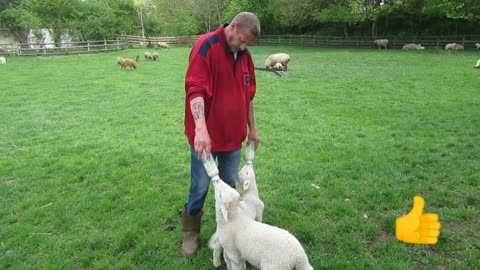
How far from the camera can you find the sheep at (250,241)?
2.84 meters

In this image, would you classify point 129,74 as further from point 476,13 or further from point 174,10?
point 174,10

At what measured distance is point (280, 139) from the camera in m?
7.81

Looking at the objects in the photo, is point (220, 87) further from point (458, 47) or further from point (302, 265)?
point (458, 47)

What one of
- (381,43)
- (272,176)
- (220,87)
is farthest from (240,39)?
(381,43)

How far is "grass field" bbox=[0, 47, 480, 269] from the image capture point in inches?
156

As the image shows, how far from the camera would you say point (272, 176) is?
19.3 ft

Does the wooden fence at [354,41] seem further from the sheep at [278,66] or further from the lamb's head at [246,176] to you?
the lamb's head at [246,176]

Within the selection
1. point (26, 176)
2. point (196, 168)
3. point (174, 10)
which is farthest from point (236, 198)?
point (174, 10)

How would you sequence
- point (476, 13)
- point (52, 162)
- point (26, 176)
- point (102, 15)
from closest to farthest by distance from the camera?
point (26, 176) < point (52, 162) < point (476, 13) < point (102, 15)

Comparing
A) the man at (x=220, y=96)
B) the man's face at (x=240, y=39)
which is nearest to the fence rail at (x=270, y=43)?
the man at (x=220, y=96)

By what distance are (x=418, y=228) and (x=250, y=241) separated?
1.96 meters

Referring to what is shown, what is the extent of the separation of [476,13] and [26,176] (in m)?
27.6

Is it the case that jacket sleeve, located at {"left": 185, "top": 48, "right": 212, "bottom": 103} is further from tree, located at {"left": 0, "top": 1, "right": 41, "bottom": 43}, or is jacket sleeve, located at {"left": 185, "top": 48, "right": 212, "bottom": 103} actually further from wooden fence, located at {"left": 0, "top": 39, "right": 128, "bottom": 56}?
tree, located at {"left": 0, "top": 1, "right": 41, "bottom": 43}

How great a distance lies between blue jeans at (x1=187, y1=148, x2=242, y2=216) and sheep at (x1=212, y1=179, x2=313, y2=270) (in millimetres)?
469
